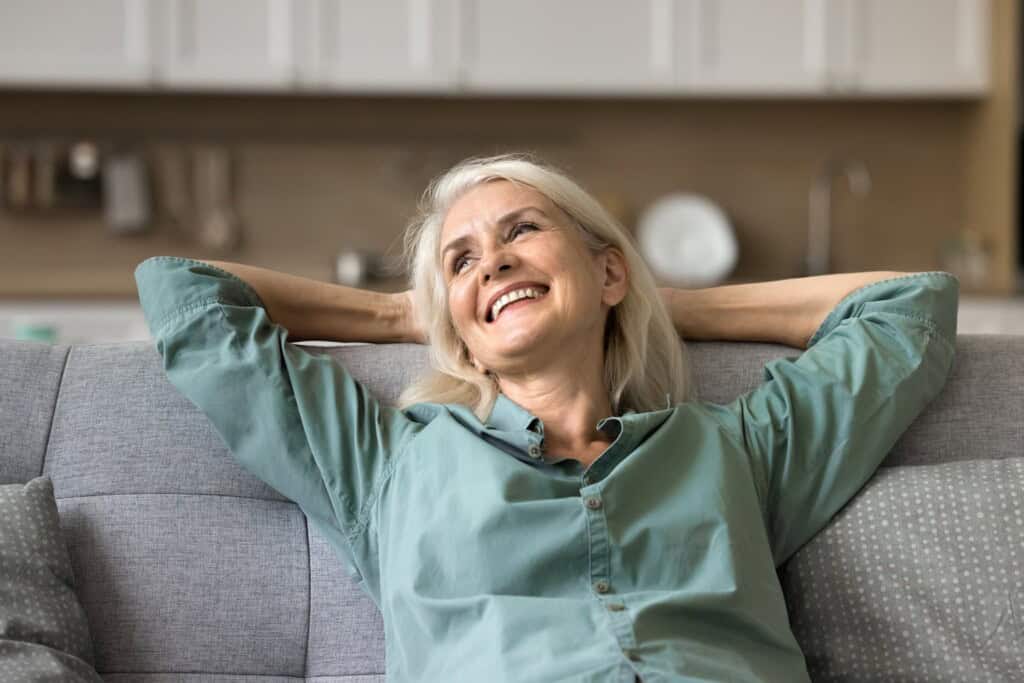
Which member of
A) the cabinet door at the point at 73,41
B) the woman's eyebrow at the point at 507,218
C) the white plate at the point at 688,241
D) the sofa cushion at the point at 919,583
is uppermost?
the cabinet door at the point at 73,41

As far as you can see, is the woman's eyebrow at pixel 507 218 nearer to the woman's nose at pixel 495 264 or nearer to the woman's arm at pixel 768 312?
the woman's nose at pixel 495 264

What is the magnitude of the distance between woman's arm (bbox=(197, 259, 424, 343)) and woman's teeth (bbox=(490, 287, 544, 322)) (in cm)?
22

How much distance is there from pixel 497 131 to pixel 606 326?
118 inches

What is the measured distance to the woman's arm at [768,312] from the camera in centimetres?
183

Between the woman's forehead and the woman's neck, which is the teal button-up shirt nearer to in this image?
the woman's neck

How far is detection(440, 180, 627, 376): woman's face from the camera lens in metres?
1.65

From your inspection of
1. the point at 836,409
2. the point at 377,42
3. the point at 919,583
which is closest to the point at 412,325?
the point at 836,409

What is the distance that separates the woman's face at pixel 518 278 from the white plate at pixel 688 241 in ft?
9.59

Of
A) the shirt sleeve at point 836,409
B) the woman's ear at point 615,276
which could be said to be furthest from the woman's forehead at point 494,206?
the shirt sleeve at point 836,409

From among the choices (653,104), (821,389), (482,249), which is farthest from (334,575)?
(653,104)

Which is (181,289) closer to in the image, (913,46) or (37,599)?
(37,599)

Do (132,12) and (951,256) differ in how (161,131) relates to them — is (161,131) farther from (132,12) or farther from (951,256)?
(951,256)

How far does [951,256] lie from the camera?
474 cm

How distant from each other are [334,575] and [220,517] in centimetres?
18
